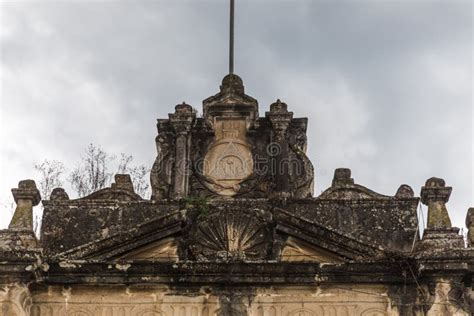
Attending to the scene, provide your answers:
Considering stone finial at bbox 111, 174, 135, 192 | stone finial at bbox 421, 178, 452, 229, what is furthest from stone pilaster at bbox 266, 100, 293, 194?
stone finial at bbox 111, 174, 135, 192

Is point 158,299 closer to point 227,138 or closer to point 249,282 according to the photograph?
point 249,282

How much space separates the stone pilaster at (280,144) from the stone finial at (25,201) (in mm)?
3602

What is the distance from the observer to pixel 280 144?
14203mm

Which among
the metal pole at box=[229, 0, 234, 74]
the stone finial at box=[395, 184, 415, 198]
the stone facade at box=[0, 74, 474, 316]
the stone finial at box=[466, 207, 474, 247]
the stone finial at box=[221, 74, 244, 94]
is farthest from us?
the metal pole at box=[229, 0, 234, 74]

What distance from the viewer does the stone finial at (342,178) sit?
46.0 feet

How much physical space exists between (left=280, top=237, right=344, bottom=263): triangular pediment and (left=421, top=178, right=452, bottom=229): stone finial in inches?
59.4

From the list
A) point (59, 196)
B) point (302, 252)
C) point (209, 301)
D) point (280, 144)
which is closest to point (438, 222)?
point (302, 252)

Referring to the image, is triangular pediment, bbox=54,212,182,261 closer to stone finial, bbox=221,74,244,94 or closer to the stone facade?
the stone facade

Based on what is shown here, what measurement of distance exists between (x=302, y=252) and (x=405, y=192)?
6.46ft

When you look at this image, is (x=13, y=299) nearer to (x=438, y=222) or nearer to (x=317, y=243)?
(x=317, y=243)

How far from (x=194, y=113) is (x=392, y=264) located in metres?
3.94

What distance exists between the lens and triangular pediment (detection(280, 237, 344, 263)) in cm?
1292

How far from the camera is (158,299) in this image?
12.7m

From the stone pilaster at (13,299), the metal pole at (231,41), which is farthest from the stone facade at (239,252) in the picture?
the metal pole at (231,41)
